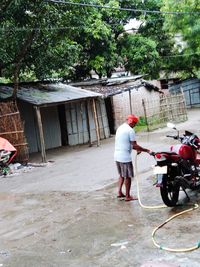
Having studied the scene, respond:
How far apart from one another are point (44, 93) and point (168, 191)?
11.1 meters

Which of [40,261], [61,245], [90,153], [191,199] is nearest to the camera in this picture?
[40,261]

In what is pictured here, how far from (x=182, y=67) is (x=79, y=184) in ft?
77.9

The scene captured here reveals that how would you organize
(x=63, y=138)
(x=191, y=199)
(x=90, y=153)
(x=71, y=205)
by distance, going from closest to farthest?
1. (x=191, y=199)
2. (x=71, y=205)
3. (x=90, y=153)
4. (x=63, y=138)

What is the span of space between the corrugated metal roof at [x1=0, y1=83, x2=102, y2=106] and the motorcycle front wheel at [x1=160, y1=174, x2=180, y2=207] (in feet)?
28.7

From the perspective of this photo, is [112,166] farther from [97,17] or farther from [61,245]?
[97,17]

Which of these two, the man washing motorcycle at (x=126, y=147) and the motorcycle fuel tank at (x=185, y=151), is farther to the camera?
the man washing motorcycle at (x=126, y=147)

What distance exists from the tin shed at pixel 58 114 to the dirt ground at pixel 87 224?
18.5ft

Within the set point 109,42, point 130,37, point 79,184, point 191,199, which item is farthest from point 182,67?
point 191,199

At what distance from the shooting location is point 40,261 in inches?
213

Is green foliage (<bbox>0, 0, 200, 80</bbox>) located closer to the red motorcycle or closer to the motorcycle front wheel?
the red motorcycle

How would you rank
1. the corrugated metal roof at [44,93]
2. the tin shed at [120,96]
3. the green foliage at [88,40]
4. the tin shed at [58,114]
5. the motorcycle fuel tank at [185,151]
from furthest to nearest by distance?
1. the tin shed at [120,96]
2. the tin shed at [58,114]
3. the corrugated metal roof at [44,93]
4. the green foliage at [88,40]
5. the motorcycle fuel tank at [185,151]

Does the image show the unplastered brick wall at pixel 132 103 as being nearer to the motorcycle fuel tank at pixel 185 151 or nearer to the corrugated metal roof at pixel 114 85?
the corrugated metal roof at pixel 114 85

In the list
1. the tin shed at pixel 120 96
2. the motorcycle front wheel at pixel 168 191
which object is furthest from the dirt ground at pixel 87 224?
the tin shed at pixel 120 96

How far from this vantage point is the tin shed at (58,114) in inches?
678
